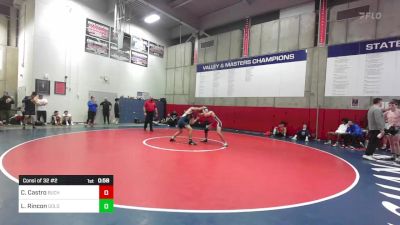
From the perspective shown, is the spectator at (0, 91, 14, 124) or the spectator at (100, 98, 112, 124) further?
the spectator at (100, 98, 112, 124)

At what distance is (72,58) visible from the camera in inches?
594

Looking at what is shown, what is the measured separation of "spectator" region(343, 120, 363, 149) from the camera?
9.84m

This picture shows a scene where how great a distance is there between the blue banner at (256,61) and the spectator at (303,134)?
12.4 feet

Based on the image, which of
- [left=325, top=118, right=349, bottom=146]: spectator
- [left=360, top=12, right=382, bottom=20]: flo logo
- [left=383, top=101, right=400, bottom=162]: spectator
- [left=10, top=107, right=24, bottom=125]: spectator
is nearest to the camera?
[left=383, top=101, right=400, bottom=162]: spectator

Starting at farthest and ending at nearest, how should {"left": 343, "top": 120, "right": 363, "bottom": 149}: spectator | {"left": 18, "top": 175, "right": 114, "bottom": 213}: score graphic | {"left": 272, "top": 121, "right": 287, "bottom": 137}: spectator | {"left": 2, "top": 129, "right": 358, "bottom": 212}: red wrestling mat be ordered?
{"left": 272, "top": 121, "right": 287, "bottom": 137}: spectator < {"left": 343, "top": 120, "right": 363, "bottom": 149}: spectator < {"left": 2, "top": 129, "right": 358, "bottom": 212}: red wrestling mat < {"left": 18, "top": 175, "right": 114, "bottom": 213}: score graphic

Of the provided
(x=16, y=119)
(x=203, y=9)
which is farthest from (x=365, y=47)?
(x=16, y=119)

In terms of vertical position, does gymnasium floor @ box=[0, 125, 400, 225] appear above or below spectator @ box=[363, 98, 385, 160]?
below

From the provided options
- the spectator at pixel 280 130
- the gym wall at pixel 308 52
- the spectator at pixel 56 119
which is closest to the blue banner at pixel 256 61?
the gym wall at pixel 308 52

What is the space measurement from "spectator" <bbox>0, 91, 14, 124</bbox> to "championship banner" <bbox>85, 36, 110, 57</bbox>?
551 cm

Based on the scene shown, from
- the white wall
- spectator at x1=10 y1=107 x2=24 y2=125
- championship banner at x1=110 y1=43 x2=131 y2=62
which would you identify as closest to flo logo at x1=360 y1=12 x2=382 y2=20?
the white wall

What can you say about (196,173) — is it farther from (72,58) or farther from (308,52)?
(72,58)

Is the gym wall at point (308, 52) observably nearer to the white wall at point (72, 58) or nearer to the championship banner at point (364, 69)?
the championship banner at point (364, 69)

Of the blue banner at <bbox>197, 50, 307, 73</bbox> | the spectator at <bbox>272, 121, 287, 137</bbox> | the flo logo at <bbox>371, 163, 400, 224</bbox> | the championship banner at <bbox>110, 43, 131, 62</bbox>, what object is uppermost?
the championship banner at <bbox>110, 43, 131, 62</bbox>

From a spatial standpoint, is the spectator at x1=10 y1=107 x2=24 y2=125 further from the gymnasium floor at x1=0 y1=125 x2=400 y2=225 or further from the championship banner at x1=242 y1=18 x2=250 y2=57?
the championship banner at x1=242 y1=18 x2=250 y2=57
